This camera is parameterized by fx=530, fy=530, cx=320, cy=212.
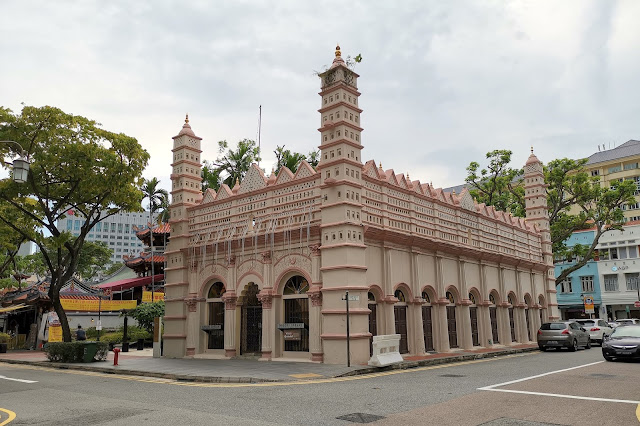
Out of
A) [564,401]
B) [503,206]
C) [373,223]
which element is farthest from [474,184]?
[564,401]

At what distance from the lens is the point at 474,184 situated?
1721 inches

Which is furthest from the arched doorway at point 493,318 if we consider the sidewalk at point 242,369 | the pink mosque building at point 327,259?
the sidewalk at point 242,369

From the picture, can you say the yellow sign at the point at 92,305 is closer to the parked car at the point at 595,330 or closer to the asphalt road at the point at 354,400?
the asphalt road at the point at 354,400

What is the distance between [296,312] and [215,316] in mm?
4897

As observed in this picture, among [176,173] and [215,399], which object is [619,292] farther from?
[215,399]

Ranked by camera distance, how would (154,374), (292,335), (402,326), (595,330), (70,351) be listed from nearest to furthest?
(154,374), (292,335), (70,351), (402,326), (595,330)

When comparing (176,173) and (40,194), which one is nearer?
(40,194)

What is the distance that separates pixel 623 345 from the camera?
61.1 ft

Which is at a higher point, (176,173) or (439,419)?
(176,173)

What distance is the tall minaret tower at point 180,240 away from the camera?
945 inches

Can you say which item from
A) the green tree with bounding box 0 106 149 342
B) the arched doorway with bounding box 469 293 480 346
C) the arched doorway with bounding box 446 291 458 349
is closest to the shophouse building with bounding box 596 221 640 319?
the arched doorway with bounding box 469 293 480 346

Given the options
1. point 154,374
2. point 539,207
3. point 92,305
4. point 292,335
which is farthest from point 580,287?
point 154,374

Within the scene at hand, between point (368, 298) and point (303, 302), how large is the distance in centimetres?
255

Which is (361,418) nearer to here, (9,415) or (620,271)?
(9,415)
